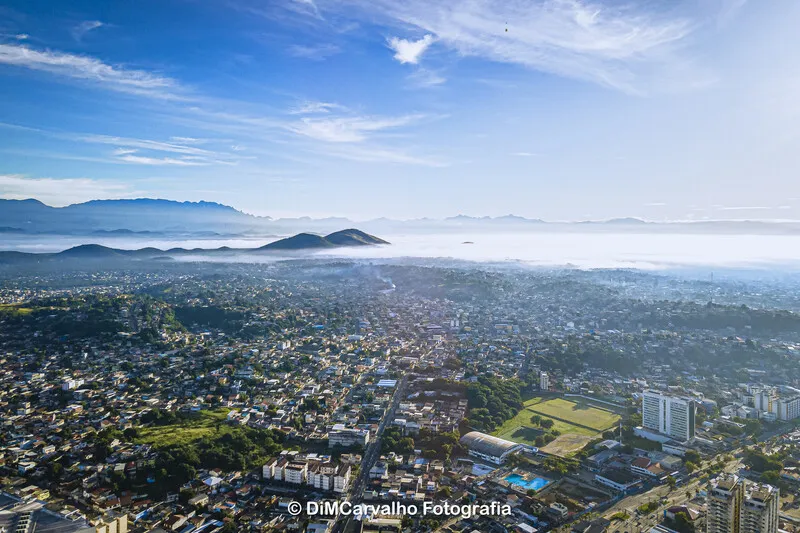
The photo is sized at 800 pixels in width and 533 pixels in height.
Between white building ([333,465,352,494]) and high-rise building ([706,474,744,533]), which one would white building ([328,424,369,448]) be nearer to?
white building ([333,465,352,494])

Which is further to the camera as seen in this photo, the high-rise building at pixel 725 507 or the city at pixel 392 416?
the city at pixel 392 416

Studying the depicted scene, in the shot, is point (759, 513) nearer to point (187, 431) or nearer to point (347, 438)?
point (347, 438)

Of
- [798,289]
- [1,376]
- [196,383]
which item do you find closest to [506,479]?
[196,383]

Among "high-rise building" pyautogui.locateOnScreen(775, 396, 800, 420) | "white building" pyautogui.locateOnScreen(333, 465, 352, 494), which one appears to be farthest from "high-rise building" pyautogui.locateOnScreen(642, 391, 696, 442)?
"white building" pyautogui.locateOnScreen(333, 465, 352, 494)

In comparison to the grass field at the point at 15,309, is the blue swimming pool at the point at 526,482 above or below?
below

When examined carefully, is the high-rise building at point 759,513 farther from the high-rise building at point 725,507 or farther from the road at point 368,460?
the road at point 368,460

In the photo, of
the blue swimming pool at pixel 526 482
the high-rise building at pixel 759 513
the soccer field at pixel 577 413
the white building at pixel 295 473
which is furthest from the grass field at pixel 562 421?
the white building at pixel 295 473

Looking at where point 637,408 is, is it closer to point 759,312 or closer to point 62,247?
point 759,312

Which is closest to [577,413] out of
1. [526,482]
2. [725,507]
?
[526,482]
